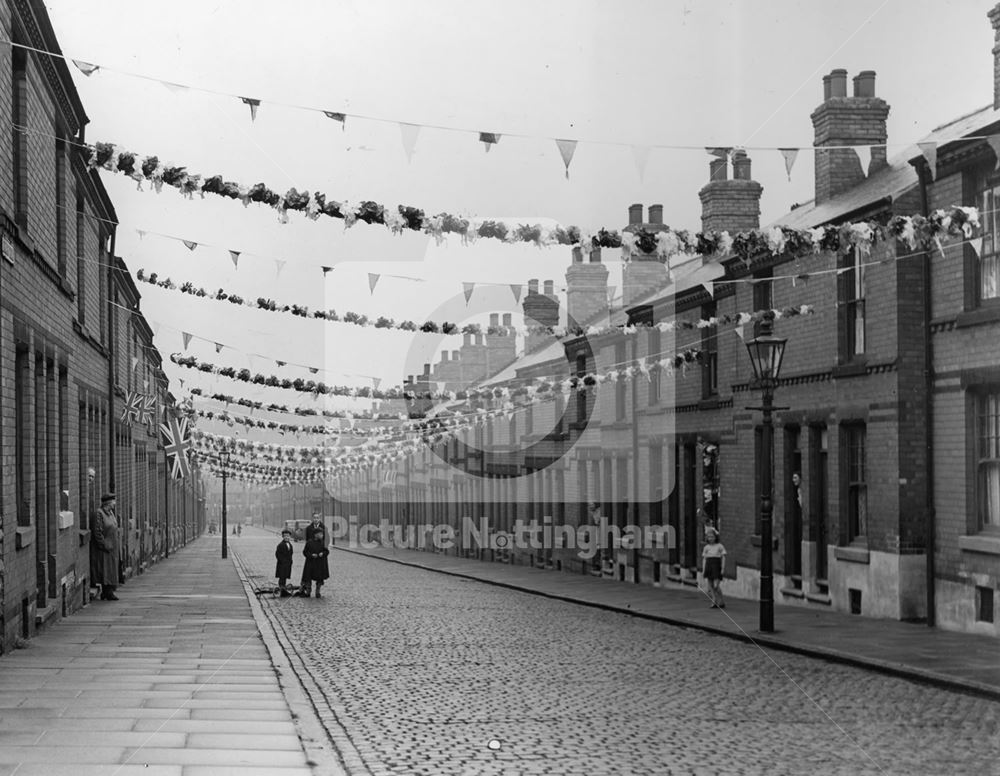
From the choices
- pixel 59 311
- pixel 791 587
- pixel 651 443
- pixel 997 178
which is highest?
pixel 997 178

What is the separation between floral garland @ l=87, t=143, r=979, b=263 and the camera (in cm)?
1326

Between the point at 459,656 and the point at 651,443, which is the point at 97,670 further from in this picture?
the point at 651,443

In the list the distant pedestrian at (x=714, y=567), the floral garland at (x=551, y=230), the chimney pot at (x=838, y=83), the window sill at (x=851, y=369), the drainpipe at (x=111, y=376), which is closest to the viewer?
the floral garland at (x=551, y=230)

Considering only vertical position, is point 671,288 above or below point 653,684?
above

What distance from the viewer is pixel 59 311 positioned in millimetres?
19766

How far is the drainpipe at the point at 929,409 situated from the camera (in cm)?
2105

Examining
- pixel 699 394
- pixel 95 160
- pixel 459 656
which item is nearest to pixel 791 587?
pixel 699 394

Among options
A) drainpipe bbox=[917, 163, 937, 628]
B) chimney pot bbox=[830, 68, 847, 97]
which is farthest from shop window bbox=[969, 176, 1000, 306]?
chimney pot bbox=[830, 68, 847, 97]

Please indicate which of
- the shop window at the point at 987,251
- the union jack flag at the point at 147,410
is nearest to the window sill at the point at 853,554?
the shop window at the point at 987,251

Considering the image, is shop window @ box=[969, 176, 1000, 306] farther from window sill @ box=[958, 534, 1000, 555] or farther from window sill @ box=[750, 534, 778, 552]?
window sill @ box=[750, 534, 778, 552]

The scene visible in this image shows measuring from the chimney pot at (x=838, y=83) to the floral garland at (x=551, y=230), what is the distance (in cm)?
1205

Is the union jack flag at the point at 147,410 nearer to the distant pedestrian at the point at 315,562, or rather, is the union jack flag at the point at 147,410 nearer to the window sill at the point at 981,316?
the distant pedestrian at the point at 315,562

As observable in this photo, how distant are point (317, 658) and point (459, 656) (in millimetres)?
1924

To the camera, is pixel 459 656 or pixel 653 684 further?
pixel 459 656
